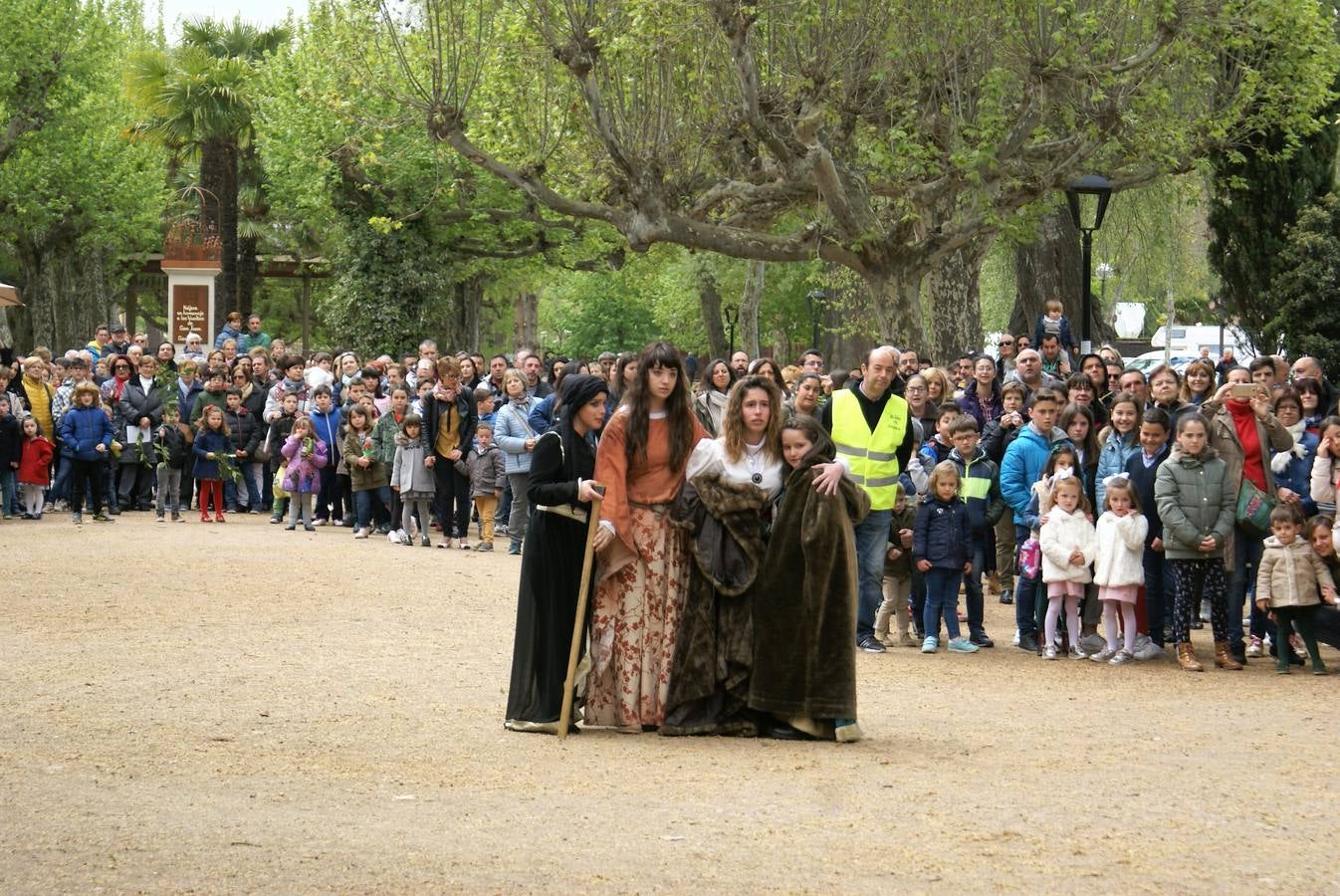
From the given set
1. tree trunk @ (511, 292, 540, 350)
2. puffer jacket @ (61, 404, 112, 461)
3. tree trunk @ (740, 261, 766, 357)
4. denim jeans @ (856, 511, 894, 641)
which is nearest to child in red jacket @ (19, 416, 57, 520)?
puffer jacket @ (61, 404, 112, 461)

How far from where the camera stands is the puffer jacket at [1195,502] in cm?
1267

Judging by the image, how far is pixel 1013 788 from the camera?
7.83 metres

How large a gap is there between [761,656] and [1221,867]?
3.23 m

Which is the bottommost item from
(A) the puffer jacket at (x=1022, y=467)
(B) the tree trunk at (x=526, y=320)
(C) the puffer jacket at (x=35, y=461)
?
(C) the puffer jacket at (x=35, y=461)

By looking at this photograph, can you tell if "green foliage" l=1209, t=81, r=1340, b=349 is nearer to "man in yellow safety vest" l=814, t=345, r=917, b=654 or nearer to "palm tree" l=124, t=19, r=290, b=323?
"man in yellow safety vest" l=814, t=345, r=917, b=654

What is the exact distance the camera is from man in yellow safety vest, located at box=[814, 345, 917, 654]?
12.2 metres

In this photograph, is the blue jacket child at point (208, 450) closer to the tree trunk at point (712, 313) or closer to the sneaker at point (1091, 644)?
the sneaker at point (1091, 644)

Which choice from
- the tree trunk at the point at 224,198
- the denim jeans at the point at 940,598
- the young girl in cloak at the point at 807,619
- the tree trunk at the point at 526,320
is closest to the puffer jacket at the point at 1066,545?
the denim jeans at the point at 940,598

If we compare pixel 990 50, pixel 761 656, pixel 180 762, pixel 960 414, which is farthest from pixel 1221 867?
pixel 990 50

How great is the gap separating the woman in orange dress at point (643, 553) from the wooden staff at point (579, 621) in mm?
113

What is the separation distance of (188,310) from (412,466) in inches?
612

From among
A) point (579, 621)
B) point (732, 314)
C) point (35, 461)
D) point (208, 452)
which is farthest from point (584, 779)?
point (732, 314)

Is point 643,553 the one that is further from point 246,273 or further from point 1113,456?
point 246,273

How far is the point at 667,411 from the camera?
9.45m
